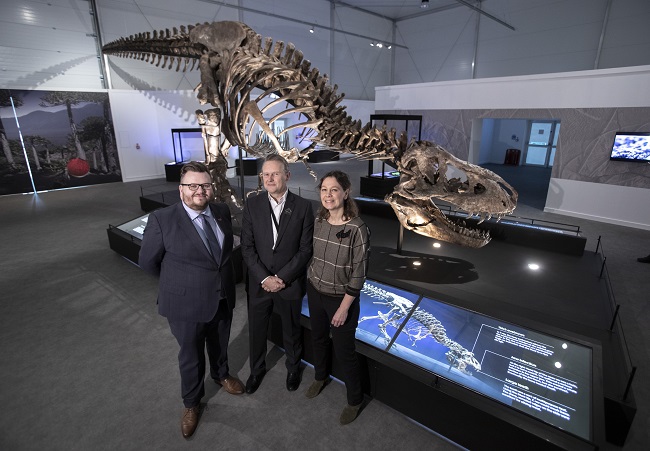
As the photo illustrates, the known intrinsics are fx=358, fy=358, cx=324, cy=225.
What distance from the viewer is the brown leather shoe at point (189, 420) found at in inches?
103

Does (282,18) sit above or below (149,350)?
above

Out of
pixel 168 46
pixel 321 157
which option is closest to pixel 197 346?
pixel 168 46

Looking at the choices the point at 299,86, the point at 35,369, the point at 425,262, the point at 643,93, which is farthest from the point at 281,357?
the point at 643,93

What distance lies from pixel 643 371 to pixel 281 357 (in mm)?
3427

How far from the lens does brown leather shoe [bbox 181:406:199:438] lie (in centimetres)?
262

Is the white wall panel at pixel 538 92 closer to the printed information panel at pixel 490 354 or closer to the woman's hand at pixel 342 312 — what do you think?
the printed information panel at pixel 490 354

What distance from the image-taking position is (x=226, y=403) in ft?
9.59

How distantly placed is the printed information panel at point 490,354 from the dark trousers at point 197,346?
0.82 meters

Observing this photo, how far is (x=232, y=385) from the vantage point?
9.86ft

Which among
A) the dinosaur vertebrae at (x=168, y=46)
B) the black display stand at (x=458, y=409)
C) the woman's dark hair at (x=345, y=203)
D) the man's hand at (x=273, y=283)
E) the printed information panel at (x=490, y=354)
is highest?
the dinosaur vertebrae at (x=168, y=46)

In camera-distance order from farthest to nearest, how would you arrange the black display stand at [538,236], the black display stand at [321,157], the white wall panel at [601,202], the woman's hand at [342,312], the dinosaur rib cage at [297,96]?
1. the black display stand at [321,157]
2. the white wall panel at [601,202]
3. the black display stand at [538,236]
4. the dinosaur rib cage at [297,96]
5. the woman's hand at [342,312]

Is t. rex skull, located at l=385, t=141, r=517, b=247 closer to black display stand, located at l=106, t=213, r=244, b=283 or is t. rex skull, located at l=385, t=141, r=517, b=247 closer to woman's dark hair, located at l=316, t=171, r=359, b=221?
woman's dark hair, located at l=316, t=171, r=359, b=221

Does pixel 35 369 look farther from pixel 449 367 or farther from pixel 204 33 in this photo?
pixel 204 33

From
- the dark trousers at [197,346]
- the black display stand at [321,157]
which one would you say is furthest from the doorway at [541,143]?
the dark trousers at [197,346]
